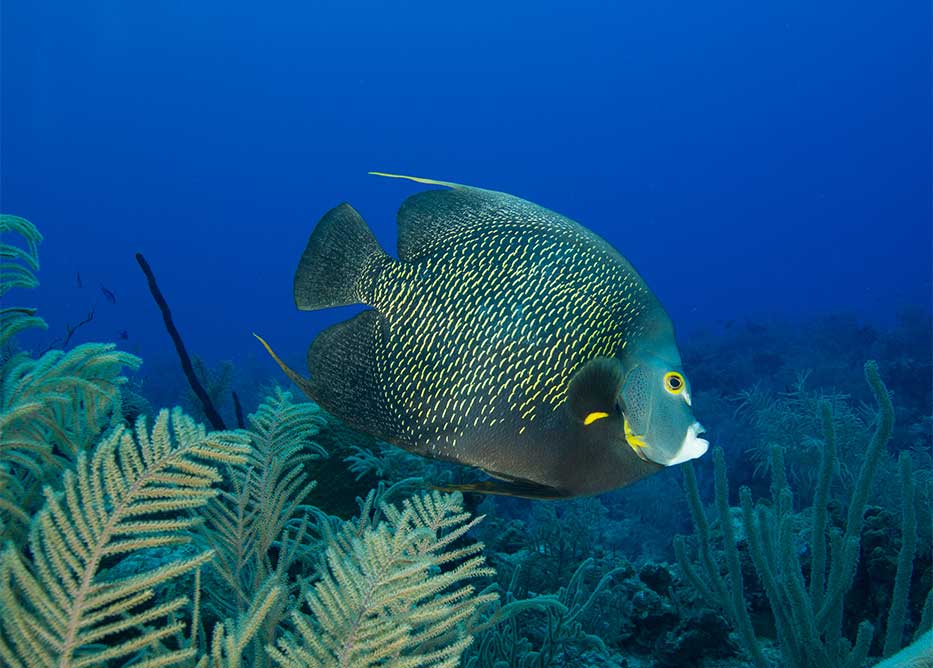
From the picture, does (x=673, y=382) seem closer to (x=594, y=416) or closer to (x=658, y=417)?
(x=658, y=417)

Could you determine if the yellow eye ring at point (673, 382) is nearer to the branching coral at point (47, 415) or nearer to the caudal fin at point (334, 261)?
the caudal fin at point (334, 261)

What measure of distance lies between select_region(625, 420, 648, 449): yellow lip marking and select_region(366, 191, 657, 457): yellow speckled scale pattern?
0.17m

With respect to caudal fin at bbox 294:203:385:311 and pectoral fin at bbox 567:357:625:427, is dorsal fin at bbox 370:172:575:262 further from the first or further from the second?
pectoral fin at bbox 567:357:625:427

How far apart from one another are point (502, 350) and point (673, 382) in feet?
1.35

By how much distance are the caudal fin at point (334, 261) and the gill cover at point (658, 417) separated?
740 mm

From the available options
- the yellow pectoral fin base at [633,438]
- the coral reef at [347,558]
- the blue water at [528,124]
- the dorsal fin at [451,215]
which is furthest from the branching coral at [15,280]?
the blue water at [528,124]

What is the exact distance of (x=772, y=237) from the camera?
92.6 meters

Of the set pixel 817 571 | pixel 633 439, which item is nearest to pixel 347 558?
pixel 633 439

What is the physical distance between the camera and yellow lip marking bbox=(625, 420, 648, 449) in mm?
1277

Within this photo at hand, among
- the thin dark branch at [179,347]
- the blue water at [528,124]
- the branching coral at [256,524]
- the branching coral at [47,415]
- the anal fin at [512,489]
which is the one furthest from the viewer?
the blue water at [528,124]

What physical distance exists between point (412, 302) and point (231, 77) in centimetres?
9786

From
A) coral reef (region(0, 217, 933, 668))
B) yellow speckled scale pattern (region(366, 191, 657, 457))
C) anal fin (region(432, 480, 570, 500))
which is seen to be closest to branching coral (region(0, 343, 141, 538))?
coral reef (region(0, 217, 933, 668))

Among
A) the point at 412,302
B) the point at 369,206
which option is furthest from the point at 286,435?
the point at 369,206

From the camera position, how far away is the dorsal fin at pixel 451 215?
148 cm
